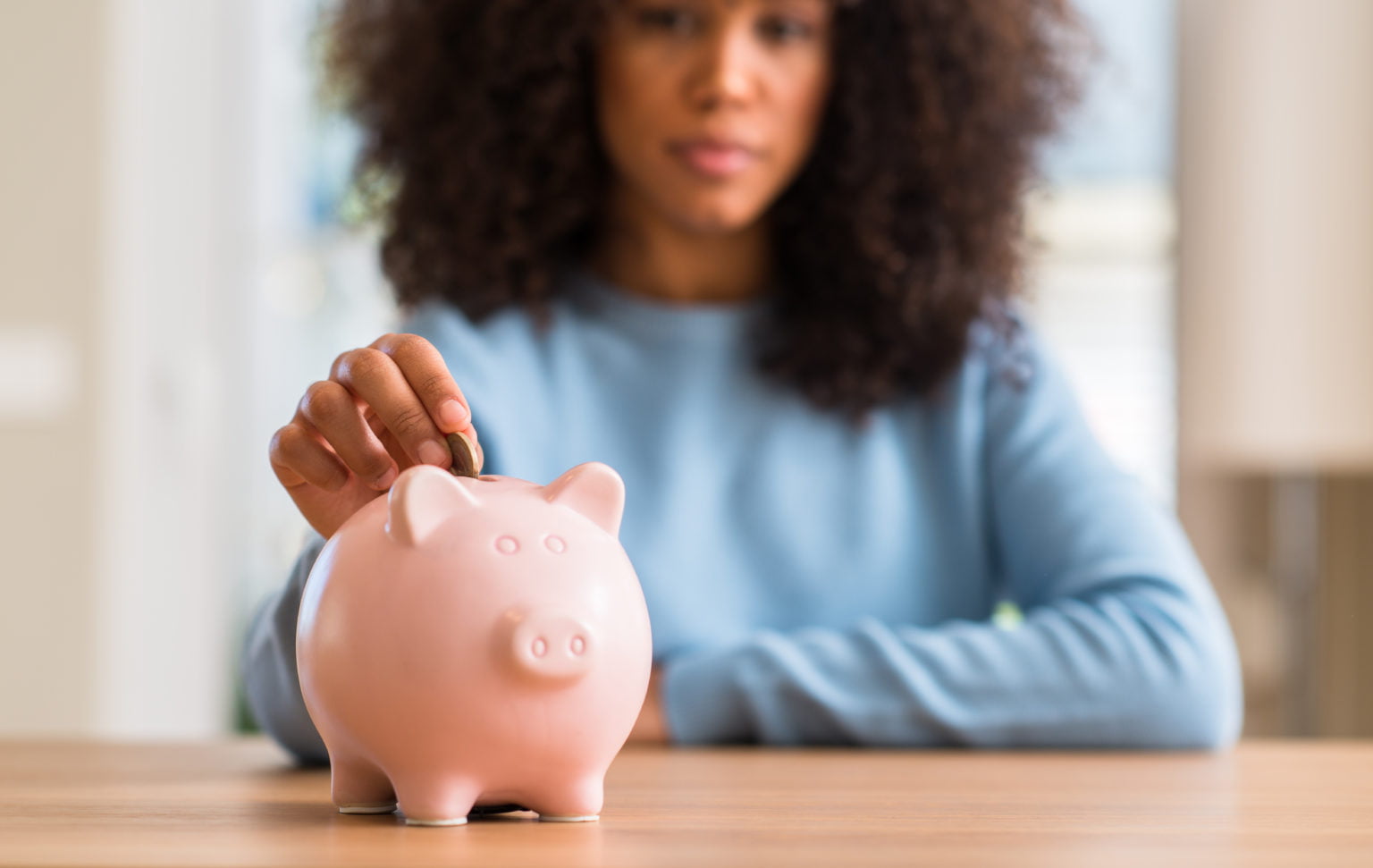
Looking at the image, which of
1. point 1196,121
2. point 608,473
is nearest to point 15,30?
point 1196,121

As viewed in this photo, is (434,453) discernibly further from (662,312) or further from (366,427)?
(662,312)

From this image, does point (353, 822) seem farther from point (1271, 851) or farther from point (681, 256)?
point (681, 256)

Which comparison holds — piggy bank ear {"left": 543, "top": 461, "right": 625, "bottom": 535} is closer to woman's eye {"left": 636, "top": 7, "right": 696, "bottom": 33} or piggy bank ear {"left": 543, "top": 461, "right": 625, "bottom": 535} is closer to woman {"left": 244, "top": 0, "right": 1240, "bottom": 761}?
woman {"left": 244, "top": 0, "right": 1240, "bottom": 761}

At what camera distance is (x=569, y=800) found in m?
0.57

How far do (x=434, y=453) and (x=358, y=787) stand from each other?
0.14 m

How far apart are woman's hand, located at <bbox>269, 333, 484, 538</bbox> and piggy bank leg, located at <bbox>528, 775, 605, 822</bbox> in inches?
5.4

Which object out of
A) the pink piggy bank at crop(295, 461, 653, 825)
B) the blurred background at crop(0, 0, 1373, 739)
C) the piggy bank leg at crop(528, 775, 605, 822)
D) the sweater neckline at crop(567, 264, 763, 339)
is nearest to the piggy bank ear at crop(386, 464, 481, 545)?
the pink piggy bank at crop(295, 461, 653, 825)

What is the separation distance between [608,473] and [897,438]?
2.65 ft


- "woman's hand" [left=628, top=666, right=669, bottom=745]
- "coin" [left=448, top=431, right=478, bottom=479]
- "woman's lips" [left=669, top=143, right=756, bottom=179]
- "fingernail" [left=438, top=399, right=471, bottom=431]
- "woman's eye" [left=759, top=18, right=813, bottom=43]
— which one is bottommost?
"woman's hand" [left=628, top=666, right=669, bottom=745]

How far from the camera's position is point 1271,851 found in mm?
515

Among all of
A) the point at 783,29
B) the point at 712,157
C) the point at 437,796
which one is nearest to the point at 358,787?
the point at 437,796

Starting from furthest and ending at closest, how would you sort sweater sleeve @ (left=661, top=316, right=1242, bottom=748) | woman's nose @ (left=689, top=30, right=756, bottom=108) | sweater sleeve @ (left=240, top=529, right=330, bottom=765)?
woman's nose @ (left=689, top=30, right=756, bottom=108)
sweater sleeve @ (left=661, top=316, right=1242, bottom=748)
sweater sleeve @ (left=240, top=529, right=330, bottom=765)

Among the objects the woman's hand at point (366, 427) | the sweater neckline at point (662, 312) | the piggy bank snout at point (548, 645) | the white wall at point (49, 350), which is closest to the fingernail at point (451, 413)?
the woman's hand at point (366, 427)

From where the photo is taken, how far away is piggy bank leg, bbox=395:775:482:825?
1.82ft
